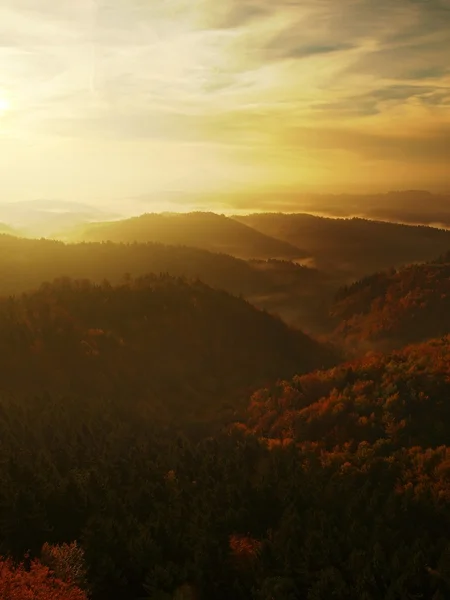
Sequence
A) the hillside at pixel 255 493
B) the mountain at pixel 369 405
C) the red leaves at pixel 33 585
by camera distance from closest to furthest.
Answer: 1. the red leaves at pixel 33 585
2. the hillside at pixel 255 493
3. the mountain at pixel 369 405

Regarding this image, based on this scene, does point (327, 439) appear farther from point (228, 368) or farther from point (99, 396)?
point (228, 368)

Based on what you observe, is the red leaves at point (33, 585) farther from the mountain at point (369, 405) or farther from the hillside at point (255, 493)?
the mountain at point (369, 405)

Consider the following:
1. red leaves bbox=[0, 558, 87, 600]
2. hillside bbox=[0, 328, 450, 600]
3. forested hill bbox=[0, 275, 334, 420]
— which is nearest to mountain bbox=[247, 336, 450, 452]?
hillside bbox=[0, 328, 450, 600]

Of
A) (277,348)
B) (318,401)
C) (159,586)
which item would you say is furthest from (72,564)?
(277,348)

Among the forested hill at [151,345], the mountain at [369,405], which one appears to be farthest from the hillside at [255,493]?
the forested hill at [151,345]

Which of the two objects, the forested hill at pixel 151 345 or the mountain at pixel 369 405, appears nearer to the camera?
the mountain at pixel 369 405

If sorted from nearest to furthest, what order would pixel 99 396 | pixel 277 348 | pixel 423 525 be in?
pixel 423 525 → pixel 99 396 → pixel 277 348

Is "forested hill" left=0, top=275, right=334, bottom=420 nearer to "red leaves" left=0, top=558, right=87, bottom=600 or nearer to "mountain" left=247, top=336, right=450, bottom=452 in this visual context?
"mountain" left=247, top=336, right=450, bottom=452
